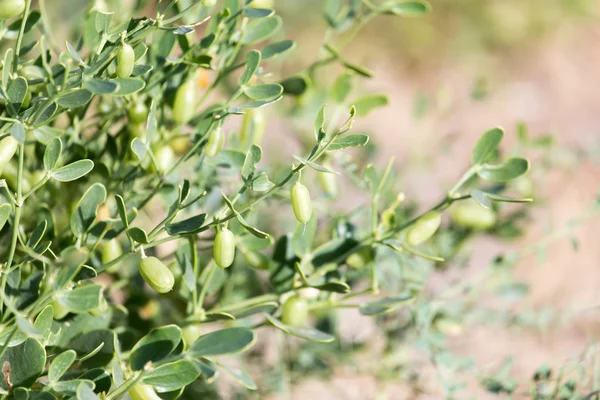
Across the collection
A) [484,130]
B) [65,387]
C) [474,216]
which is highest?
[65,387]

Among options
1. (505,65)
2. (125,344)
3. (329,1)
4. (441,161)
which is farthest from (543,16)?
(125,344)

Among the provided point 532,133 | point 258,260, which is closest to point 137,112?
point 258,260

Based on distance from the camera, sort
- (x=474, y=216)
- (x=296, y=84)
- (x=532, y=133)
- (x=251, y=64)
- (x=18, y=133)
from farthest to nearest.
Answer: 1. (x=532, y=133)
2. (x=474, y=216)
3. (x=296, y=84)
4. (x=251, y=64)
5. (x=18, y=133)

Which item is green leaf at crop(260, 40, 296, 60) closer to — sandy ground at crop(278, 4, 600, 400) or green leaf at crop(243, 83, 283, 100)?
green leaf at crop(243, 83, 283, 100)

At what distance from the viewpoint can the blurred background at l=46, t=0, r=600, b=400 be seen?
2.48ft

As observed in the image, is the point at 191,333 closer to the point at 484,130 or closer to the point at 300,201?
the point at 300,201

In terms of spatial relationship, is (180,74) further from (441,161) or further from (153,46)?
(441,161)

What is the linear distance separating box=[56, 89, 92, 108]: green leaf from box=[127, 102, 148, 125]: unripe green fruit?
104mm

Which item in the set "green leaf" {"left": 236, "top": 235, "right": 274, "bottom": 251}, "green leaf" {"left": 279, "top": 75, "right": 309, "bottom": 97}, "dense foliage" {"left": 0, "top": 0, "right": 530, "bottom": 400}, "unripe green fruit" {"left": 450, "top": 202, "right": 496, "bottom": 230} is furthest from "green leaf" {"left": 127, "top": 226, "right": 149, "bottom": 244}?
"unripe green fruit" {"left": 450, "top": 202, "right": 496, "bottom": 230}

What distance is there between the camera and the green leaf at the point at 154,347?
0.34 metres

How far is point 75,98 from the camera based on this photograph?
1.08ft

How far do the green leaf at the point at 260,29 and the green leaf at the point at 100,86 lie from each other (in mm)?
159

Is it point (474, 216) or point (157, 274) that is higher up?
point (157, 274)

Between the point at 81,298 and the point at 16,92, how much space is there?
0.36ft
